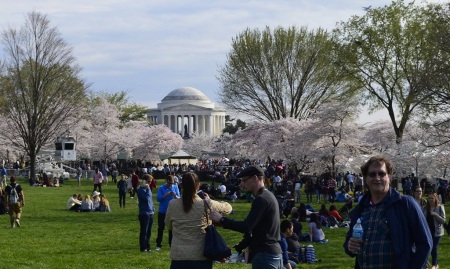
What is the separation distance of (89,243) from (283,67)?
36.6 metres

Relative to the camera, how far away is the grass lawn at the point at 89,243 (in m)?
13.4

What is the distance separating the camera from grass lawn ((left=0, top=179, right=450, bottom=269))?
527 inches

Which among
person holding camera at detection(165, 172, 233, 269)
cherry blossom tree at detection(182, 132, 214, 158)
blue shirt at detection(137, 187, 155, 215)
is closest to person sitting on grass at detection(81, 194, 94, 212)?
blue shirt at detection(137, 187, 155, 215)

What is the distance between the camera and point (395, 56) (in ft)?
134

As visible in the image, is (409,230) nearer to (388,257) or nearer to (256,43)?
(388,257)

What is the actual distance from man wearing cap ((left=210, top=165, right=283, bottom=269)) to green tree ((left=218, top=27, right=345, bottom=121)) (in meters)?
44.5

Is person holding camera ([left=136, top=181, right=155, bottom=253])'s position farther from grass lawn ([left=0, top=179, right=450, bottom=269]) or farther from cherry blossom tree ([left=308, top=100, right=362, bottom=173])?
cherry blossom tree ([left=308, top=100, right=362, bottom=173])

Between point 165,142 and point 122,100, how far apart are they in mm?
16785

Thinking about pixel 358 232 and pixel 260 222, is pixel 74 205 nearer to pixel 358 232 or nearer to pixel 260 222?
pixel 260 222

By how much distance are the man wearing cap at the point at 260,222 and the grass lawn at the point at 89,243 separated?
20.4 ft

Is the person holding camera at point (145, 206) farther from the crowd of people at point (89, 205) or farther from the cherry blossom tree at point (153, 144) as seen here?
the cherry blossom tree at point (153, 144)

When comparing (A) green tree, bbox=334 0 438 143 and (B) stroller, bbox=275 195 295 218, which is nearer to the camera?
(B) stroller, bbox=275 195 295 218

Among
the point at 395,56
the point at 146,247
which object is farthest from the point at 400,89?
the point at 146,247

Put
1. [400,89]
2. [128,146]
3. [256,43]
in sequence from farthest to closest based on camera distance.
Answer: [128,146] → [256,43] → [400,89]
